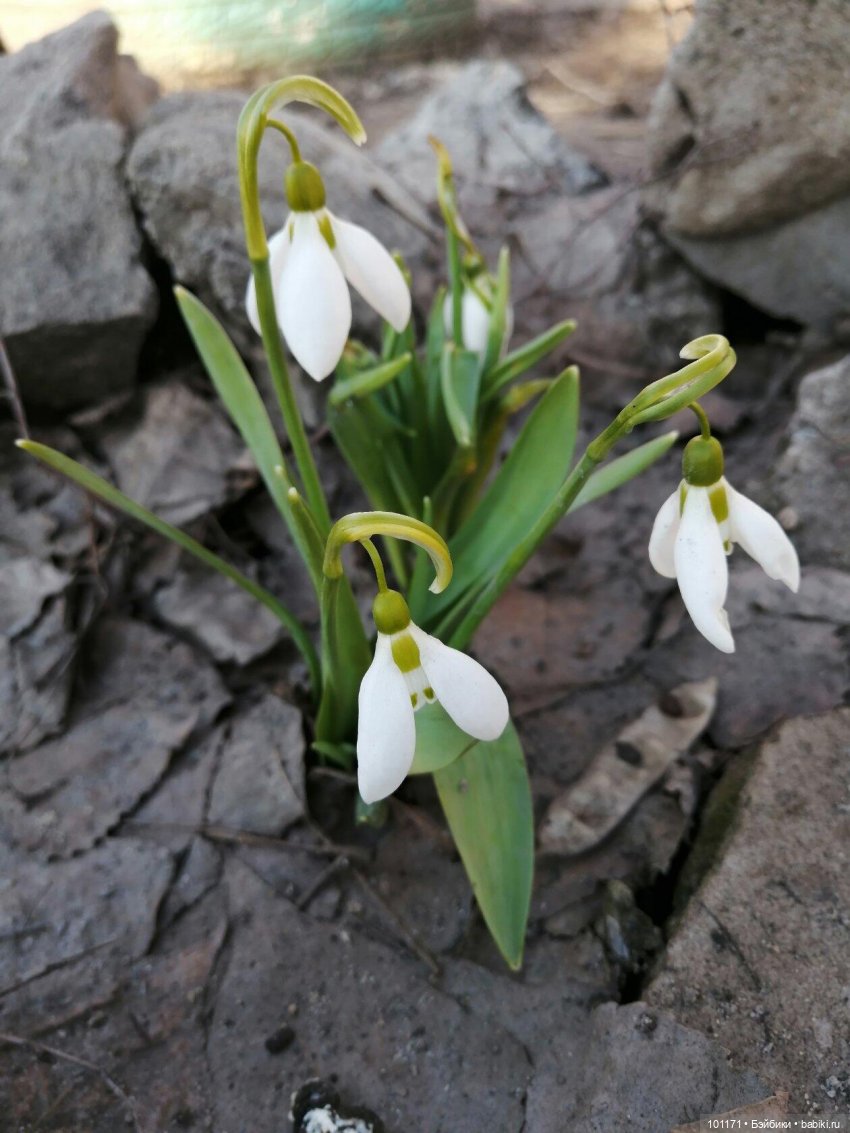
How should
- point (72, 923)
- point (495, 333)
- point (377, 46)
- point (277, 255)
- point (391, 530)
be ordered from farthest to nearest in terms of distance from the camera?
point (377, 46)
point (495, 333)
point (72, 923)
point (277, 255)
point (391, 530)

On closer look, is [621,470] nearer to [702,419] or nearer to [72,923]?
[702,419]

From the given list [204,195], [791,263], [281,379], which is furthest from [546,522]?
[791,263]

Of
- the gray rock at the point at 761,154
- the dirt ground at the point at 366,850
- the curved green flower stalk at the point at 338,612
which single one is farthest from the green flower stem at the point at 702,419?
the gray rock at the point at 761,154

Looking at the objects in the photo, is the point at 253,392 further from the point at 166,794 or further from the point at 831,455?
the point at 831,455

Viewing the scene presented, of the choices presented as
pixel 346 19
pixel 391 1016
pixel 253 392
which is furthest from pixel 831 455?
pixel 346 19

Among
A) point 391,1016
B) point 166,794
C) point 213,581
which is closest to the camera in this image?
point 391,1016

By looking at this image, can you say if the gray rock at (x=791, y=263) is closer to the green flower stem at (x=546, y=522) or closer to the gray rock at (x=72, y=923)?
the green flower stem at (x=546, y=522)
